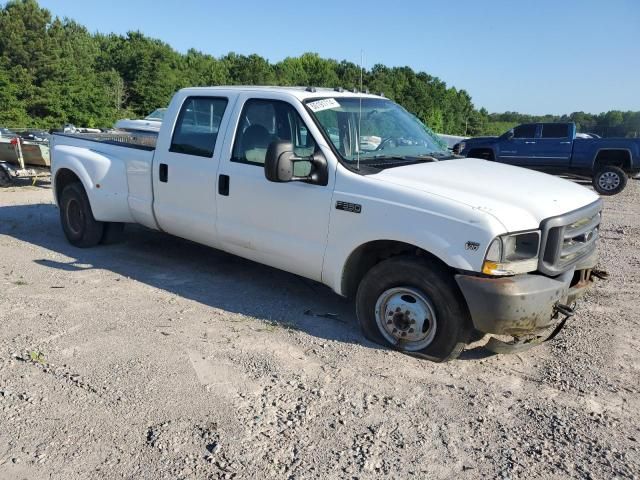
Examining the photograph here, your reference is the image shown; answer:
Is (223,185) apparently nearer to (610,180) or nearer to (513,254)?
(513,254)

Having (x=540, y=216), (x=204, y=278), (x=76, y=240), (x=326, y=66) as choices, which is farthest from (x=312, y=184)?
(x=326, y=66)

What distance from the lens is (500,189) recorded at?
4117 millimetres

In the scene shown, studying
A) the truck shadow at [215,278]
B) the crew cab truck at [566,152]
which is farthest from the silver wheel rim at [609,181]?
the truck shadow at [215,278]

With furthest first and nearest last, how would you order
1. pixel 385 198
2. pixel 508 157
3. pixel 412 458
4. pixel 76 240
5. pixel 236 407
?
1. pixel 508 157
2. pixel 76 240
3. pixel 385 198
4. pixel 236 407
5. pixel 412 458

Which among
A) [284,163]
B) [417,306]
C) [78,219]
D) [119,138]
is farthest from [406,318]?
[119,138]

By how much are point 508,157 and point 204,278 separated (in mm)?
13097

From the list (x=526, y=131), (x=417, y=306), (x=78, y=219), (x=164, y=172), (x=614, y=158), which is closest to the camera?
(x=417, y=306)

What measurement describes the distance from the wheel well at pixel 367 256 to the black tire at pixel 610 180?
11692 millimetres

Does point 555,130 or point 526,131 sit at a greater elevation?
point 555,130

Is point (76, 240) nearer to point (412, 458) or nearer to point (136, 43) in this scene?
point (412, 458)

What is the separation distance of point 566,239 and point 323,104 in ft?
7.20

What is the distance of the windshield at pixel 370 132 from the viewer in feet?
15.4

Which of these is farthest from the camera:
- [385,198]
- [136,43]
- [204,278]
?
[136,43]

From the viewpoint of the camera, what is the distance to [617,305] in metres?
5.42
